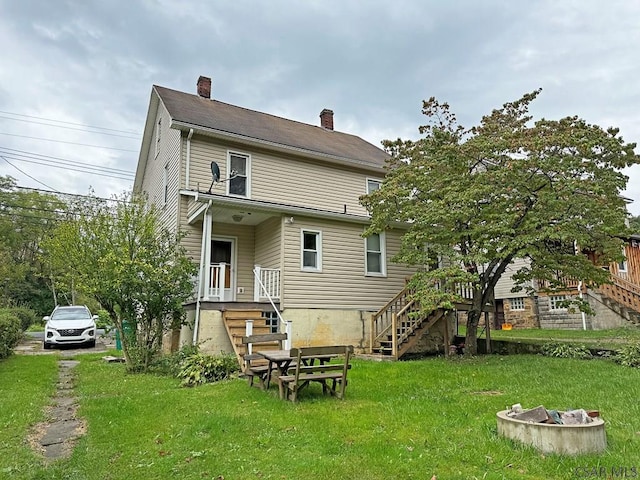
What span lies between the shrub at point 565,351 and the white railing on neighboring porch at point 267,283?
23.3 feet

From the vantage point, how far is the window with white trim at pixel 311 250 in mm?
12758

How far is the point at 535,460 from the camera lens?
3984 mm

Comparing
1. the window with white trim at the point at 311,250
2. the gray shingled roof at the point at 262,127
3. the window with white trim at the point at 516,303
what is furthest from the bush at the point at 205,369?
the window with white trim at the point at 516,303

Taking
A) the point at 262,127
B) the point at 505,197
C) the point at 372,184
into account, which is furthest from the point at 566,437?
the point at 262,127

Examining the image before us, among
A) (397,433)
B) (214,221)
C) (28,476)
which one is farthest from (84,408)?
(214,221)

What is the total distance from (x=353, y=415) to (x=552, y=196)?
6.63 m

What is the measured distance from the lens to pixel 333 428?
5180 millimetres

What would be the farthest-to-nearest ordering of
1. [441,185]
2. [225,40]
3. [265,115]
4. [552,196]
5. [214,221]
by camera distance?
[265,115]
[225,40]
[214,221]
[441,185]
[552,196]

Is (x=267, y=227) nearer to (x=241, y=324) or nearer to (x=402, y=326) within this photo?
(x=241, y=324)

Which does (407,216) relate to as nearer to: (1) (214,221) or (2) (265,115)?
(1) (214,221)

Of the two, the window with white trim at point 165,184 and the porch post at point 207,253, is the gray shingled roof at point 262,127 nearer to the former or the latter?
the window with white trim at point 165,184

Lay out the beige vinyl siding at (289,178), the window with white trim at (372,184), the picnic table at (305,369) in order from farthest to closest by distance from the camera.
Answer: the window with white trim at (372,184)
the beige vinyl siding at (289,178)
the picnic table at (305,369)

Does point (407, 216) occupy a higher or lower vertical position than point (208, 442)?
higher

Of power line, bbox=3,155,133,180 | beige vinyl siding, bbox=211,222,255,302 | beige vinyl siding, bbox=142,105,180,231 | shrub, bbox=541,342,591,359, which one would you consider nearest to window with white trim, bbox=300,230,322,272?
beige vinyl siding, bbox=211,222,255,302
